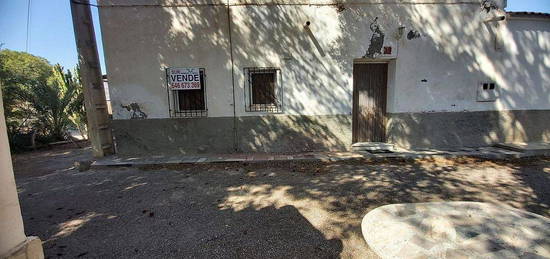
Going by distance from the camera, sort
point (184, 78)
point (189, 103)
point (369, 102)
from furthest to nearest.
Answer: point (369, 102) → point (189, 103) → point (184, 78)

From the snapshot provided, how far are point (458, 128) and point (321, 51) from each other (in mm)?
4320

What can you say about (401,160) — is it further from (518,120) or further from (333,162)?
(518,120)

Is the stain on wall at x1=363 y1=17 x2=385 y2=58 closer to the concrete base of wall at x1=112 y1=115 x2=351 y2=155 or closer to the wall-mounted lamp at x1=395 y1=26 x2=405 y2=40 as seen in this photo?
the wall-mounted lamp at x1=395 y1=26 x2=405 y2=40

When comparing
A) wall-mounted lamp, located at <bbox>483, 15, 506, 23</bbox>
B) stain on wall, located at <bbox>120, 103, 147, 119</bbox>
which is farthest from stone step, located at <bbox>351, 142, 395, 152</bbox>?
stain on wall, located at <bbox>120, 103, 147, 119</bbox>

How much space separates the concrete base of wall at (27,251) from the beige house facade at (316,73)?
5.03 m

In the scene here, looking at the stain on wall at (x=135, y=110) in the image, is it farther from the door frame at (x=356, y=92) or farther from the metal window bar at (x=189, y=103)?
the door frame at (x=356, y=92)

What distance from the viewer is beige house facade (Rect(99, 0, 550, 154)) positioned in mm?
6262

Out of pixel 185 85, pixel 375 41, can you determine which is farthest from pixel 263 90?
pixel 375 41

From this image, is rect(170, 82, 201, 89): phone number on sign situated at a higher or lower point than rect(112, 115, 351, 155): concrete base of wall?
higher

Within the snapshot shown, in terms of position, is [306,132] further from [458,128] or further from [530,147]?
[530,147]

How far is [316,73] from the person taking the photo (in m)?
6.50

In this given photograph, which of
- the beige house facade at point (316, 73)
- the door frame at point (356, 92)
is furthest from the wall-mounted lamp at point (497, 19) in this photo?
the door frame at point (356, 92)

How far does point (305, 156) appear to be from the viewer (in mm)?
6152

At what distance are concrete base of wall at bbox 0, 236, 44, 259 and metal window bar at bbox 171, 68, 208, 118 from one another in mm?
5106
